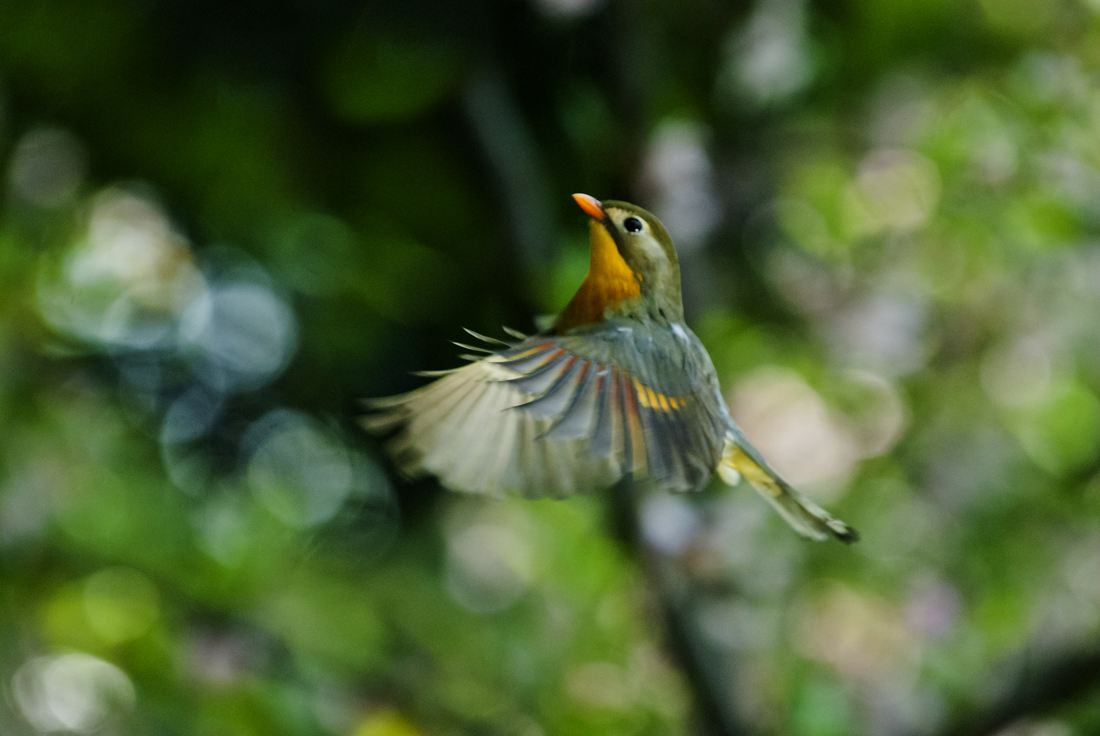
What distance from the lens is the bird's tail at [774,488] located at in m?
0.18

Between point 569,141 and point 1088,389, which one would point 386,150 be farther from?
point 1088,389

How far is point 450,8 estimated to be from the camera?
0.45 metres

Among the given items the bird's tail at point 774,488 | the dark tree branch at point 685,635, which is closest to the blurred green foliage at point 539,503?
the dark tree branch at point 685,635

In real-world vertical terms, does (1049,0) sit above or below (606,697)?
above

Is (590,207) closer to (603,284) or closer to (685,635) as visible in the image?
(603,284)

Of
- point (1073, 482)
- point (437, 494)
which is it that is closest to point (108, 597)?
point (437, 494)

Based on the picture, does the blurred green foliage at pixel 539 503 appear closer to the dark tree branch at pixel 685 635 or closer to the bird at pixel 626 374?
the dark tree branch at pixel 685 635

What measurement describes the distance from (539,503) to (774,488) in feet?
2.20

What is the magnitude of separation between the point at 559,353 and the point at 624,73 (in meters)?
0.11

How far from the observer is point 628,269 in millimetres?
178

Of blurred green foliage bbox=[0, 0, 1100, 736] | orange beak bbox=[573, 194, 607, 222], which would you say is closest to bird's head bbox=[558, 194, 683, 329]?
orange beak bbox=[573, 194, 607, 222]

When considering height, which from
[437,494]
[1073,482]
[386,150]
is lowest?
[437,494]

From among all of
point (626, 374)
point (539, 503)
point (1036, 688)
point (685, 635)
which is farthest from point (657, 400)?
point (539, 503)

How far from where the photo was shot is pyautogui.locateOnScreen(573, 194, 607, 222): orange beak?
174 millimetres
